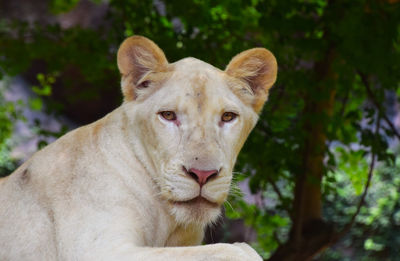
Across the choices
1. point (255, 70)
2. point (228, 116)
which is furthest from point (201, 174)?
point (255, 70)

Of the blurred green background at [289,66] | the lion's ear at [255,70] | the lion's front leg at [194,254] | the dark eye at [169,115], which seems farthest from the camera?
the blurred green background at [289,66]

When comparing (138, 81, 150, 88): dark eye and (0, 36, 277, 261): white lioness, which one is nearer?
(0, 36, 277, 261): white lioness

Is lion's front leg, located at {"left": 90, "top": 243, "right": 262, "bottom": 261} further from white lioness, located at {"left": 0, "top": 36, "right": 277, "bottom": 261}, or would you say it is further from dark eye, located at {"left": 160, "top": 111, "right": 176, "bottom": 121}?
dark eye, located at {"left": 160, "top": 111, "right": 176, "bottom": 121}

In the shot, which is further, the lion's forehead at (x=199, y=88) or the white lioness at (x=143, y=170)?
the lion's forehead at (x=199, y=88)

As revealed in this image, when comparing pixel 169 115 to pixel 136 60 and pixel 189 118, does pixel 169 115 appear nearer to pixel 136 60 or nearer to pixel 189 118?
pixel 189 118

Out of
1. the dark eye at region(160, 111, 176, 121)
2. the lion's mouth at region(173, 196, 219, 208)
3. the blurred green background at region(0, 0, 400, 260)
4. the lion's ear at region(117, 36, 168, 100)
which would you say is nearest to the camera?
the lion's mouth at region(173, 196, 219, 208)

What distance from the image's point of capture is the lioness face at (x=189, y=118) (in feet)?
9.45

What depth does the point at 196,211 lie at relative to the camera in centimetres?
294

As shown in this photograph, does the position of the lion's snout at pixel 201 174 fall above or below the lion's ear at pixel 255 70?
below

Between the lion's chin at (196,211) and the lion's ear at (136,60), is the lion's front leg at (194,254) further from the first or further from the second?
the lion's ear at (136,60)

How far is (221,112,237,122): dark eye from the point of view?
10.1 feet

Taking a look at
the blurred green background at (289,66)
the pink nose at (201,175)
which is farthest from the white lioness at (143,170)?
the blurred green background at (289,66)

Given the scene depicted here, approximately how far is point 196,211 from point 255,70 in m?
0.93

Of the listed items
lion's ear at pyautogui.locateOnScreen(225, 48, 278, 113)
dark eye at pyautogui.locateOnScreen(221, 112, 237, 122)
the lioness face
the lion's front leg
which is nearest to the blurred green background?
lion's ear at pyautogui.locateOnScreen(225, 48, 278, 113)
